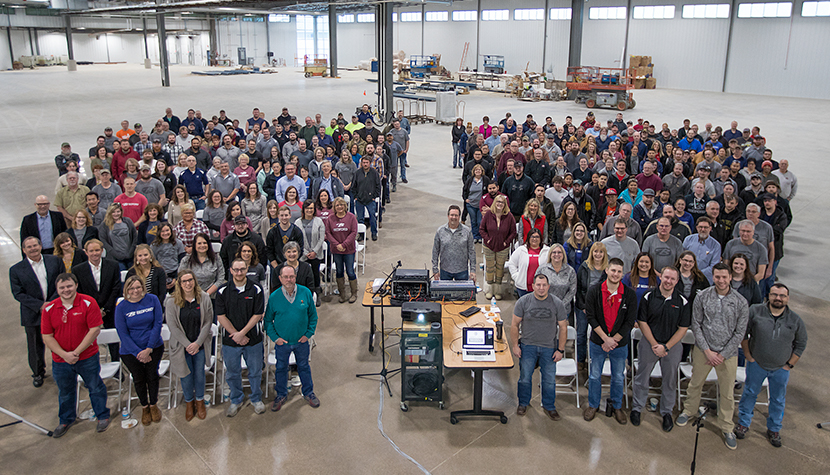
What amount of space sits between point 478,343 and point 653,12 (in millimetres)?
31987

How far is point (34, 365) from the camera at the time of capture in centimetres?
608

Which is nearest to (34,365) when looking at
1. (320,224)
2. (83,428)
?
(83,428)

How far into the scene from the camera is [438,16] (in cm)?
4228

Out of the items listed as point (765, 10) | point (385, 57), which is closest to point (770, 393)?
point (385, 57)

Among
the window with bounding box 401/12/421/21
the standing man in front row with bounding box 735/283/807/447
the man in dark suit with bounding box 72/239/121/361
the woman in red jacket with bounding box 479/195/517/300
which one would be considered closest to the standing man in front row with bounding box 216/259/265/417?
the man in dark suit with bounding box 72/239/121/361

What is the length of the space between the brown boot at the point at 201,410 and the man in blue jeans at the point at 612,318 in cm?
370

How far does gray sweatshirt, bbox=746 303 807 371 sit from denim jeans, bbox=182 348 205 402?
4906 mm

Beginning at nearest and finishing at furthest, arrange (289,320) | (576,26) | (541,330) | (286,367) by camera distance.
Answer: (541,330) < (289,320) < (286,367) < (576,26)

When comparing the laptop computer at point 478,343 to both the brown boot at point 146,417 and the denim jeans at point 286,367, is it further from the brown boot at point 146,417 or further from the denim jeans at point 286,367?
the brown boot at point 146,417

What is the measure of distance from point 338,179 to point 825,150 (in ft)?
52.7

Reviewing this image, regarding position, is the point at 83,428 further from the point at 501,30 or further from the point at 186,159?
the point at 501,30

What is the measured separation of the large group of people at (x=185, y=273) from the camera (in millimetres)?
5238

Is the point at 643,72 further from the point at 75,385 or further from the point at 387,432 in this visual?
the point at 75,385

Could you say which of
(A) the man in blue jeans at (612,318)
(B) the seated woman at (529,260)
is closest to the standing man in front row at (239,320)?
(B) the seated woman at (529,260)
